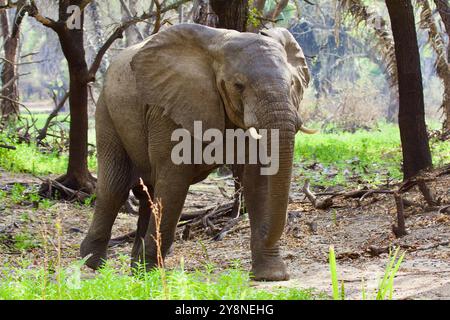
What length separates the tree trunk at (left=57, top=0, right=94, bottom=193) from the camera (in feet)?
41.0

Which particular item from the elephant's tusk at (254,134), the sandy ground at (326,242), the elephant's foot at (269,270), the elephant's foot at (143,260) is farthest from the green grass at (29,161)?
the elephant's tusk at (254,134)

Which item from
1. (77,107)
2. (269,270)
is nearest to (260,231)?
(269,270)

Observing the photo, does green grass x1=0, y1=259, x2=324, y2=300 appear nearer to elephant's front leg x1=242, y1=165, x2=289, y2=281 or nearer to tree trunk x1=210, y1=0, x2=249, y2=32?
elephant's front leg x1=242, y1=165, x2=289, y2=281

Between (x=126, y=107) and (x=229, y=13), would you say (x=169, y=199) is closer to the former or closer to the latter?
(x=126, y=107)

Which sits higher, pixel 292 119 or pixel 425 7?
pixel 425 7

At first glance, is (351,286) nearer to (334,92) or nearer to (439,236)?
(439,236)

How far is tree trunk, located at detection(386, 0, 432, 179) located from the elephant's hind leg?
4.56 meters

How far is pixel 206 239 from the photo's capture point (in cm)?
1027

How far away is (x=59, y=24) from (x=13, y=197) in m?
2.39

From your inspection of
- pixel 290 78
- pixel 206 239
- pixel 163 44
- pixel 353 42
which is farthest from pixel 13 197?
pixel 353 42

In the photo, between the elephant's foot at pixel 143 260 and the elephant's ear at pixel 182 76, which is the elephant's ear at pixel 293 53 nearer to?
the elephant's ear at pixel 182 76

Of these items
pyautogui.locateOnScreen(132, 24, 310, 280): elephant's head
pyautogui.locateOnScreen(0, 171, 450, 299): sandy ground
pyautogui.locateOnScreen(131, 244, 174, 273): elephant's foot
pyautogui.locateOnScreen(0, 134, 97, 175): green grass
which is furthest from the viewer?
pyautogui.locateOnScreen(0, 134, 97, 175): green grass

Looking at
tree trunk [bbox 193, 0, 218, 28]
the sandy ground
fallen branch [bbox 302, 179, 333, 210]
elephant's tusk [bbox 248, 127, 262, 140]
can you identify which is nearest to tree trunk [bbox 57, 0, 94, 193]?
the sandy ground

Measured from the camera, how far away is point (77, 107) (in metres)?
12.9
